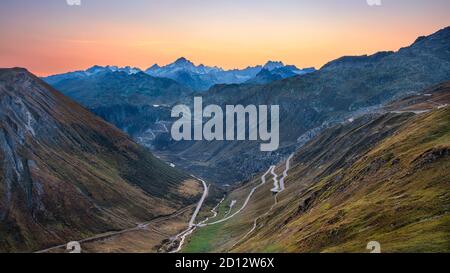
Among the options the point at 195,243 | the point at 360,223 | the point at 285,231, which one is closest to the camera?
the point at 360,223

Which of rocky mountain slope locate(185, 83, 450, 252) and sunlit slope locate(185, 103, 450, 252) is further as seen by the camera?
sunlit slope locate(185, 103, 450, 252)

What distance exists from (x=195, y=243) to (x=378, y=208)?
111 m

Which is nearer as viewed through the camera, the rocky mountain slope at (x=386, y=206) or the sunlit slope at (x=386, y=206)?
the rocky mountain slope at (x=386, y=206)

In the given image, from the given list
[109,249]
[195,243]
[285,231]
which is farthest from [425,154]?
[109,249]

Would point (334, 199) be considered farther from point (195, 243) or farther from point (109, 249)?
point (109, 249)

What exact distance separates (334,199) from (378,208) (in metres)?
37.5
